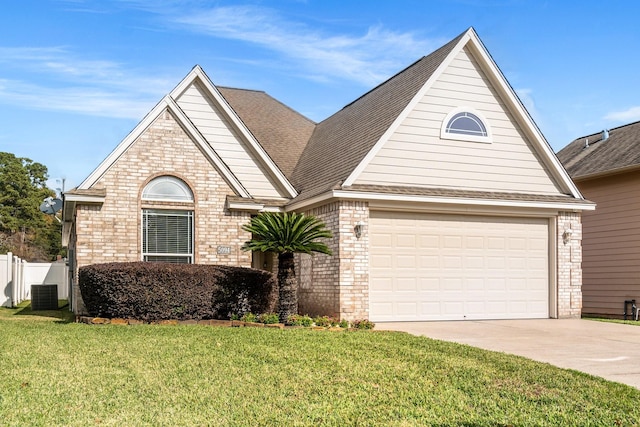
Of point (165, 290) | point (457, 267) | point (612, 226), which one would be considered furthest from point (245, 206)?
A: point (612, 226)

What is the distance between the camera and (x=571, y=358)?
10.5m

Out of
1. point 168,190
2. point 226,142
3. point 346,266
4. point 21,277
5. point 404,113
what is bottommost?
point 21,277

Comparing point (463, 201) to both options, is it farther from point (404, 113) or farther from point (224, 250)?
point (224, 250)

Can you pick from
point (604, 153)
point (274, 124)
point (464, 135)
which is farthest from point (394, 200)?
point (604, 153)

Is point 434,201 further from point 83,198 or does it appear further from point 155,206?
point 83,198

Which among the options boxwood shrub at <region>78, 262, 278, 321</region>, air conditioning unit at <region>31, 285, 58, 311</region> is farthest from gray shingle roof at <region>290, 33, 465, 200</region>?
air conditioning unit at <region>31, 285, 58, 311</region>

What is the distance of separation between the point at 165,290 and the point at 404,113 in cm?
686

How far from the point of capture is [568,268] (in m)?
17.7

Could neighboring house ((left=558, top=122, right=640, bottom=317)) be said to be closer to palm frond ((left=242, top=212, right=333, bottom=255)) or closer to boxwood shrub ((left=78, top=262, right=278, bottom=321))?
A: palm frond ((left=242, top=212, right=333, bottom=255))

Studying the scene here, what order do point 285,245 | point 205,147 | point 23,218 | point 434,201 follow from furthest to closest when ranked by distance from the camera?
point 23,218
point 205,147
point 434,201
point 285,245

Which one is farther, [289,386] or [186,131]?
[186,131]

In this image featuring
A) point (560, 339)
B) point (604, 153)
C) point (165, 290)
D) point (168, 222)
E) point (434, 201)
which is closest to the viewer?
point (560, 339)

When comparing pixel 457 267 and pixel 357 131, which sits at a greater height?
pixel 357 131

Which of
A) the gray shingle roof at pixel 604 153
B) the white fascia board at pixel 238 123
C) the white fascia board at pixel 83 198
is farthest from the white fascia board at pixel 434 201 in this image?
the white fascia board at pixel 83 198
